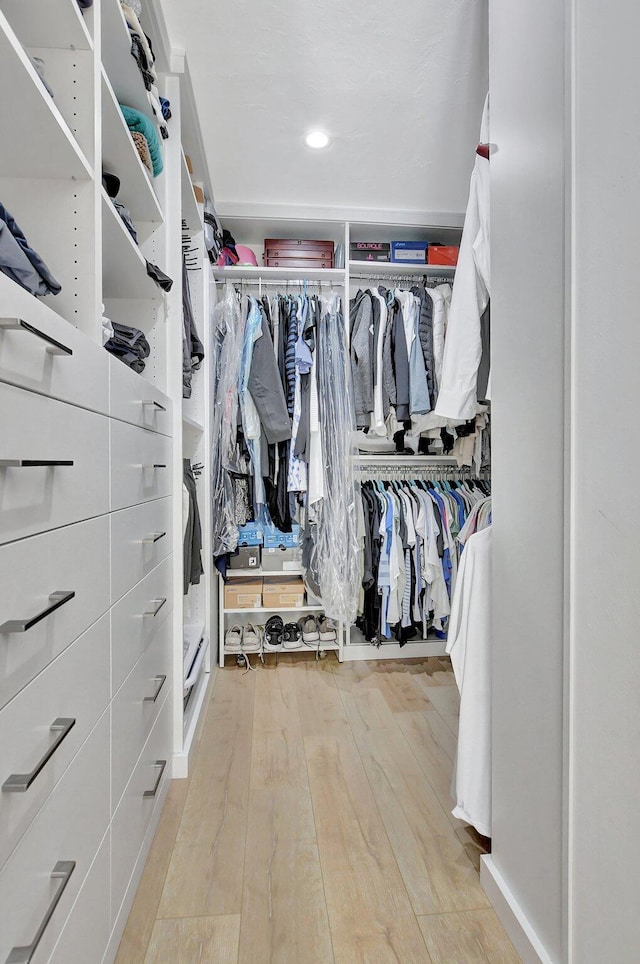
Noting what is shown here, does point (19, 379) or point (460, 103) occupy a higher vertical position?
point (460, 103)

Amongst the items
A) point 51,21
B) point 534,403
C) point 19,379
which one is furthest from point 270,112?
point 19,379

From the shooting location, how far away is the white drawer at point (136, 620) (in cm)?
110

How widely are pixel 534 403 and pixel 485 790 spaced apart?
0.99 metres

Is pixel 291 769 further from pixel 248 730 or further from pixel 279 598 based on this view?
pixel 279 598

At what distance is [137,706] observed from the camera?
126 cm

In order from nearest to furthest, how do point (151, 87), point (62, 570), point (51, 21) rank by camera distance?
1. point (62, 570)
2. point (51, 21)
3. point (151, 87)

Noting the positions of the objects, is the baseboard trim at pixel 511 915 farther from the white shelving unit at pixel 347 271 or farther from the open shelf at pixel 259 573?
the open shelf at pixel 259 573

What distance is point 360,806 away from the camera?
5.27 ft

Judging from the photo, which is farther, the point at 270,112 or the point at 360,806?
the point at 270,112

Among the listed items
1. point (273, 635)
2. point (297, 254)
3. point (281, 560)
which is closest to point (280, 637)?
point (273, 635)

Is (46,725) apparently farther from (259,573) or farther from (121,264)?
(259,573)

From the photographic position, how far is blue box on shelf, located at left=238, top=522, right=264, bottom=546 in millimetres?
2826

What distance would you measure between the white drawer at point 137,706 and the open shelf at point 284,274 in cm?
193

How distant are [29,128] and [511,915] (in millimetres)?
1802
